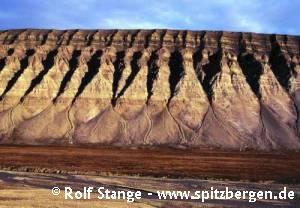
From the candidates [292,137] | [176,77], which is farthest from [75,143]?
[292,137]

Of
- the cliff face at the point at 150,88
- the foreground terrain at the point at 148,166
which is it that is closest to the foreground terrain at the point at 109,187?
the foreground terrain at the point at 148,166

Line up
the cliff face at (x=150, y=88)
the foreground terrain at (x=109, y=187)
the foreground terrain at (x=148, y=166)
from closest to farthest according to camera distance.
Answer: the foreground terrain at (x=109, y=187) < the foreground terrain at (x=148, y=166) < the cliff face at (x=150, y=88)

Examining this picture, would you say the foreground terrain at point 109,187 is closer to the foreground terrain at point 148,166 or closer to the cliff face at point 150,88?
the foreground terrain at point 148,166

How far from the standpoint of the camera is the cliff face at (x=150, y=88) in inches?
3250

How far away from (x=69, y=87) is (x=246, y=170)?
4613 centimetres

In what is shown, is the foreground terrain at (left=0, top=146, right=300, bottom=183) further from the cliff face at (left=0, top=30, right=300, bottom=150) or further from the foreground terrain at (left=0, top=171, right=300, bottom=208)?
the cliff face at (left=0, top=30, right=300, bottom=150)

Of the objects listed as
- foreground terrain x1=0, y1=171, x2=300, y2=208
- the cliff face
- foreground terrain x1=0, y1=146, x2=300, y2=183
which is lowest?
foreground terrain x1=0, y1=171, x2=300, y2=208

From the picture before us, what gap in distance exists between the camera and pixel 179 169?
159 feet

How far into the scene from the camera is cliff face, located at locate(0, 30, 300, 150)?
271ft

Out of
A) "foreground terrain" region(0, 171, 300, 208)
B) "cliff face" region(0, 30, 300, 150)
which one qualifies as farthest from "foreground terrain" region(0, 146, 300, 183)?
"cliff face" region(0, 30, 300, 150)

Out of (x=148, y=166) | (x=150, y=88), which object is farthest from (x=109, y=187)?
(x=150, y=88)

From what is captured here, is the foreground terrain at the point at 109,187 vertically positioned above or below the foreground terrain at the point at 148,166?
below

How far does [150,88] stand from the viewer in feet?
299

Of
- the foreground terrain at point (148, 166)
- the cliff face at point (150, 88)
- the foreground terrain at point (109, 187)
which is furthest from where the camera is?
the cliff face at point (150, 88)
